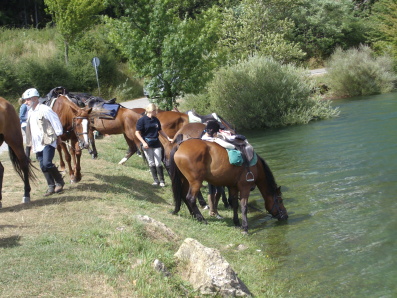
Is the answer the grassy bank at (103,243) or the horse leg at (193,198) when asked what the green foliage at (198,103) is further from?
the horse leg at (193,198)

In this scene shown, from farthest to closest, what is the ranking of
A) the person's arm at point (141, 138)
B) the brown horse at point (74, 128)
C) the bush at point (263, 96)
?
the bush at point (263, 96), the person's arm at point (141, 138), the brown horse at point (74, 128)

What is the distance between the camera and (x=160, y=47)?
21688 millimetres

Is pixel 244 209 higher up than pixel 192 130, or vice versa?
pixel 192 130

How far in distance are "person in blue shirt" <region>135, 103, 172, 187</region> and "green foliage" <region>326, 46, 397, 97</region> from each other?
30.2 m

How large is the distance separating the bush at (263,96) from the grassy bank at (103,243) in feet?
57.6

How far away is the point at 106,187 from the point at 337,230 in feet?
17.0

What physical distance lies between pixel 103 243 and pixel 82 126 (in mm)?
5020

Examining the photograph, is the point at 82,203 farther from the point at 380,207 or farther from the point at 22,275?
the point at 380,207

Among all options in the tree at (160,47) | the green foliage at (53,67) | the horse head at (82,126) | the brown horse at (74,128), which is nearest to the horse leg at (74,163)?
the brown horse at (74,128)

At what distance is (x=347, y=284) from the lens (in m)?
7.64

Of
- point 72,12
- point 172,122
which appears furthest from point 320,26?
point 172,122

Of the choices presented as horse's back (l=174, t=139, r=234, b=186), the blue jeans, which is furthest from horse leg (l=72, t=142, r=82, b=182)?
horse's back (l=174, t=139, r=234, b=186)

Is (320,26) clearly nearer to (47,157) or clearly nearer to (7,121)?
(47,157)

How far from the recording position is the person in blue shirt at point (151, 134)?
12.6 m
